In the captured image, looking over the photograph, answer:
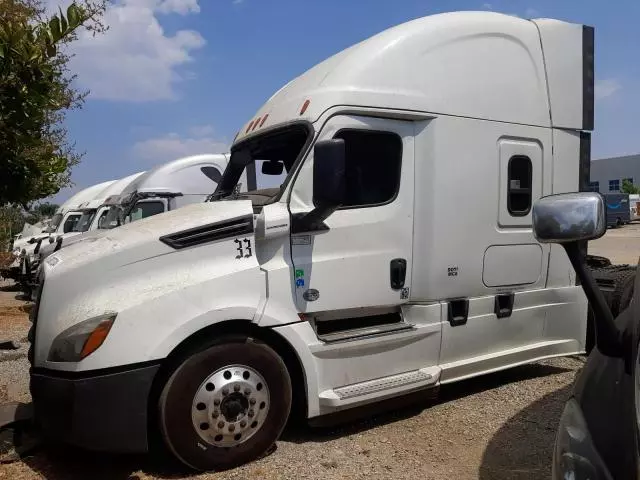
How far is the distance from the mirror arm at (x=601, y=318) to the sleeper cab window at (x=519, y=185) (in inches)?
128

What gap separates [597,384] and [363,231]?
2579 millimetres

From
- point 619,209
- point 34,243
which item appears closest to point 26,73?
point 34,243

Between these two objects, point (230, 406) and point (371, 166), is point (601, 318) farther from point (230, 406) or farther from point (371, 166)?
point (371, 166)

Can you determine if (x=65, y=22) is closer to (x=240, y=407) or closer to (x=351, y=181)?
(x=351, y=181)

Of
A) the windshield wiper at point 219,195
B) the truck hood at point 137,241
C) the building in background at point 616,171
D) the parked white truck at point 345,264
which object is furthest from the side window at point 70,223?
the building in background at point 616,171

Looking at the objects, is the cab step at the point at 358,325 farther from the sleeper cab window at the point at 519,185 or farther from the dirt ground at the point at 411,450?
the sleeper cab window at the point at 519,185

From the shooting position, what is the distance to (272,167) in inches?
203

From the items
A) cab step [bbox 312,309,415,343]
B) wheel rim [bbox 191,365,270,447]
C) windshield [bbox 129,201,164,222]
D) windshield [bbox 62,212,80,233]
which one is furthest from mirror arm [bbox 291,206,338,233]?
windshield [bbox 62,212,80,233]

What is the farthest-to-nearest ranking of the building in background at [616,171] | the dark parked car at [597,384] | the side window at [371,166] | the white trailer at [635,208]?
the building in background at [616,171], the white trailer at [635,208], the side window at [371,166], the dark parked car at [597,384]

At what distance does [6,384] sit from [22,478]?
2.54 meters

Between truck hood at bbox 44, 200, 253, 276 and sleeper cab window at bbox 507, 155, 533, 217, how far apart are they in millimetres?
2508

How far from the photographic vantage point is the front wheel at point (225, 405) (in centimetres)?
371

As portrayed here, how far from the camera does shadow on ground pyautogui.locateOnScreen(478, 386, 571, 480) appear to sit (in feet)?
12.4

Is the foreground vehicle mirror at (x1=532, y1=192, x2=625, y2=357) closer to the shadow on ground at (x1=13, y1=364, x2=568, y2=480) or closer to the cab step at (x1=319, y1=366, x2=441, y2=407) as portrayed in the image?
the shadow on ground at (x1=13, y1=364, x2=568, y2=480)
